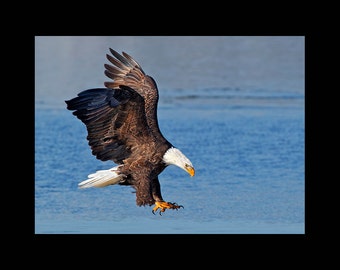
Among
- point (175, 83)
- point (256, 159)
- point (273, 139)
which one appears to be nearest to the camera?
point (256, 159)

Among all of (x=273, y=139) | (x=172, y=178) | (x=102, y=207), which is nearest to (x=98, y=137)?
(x=102, y=207)

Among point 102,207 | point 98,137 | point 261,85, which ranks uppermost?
point 261,85

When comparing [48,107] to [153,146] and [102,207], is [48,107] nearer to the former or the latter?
[102,207]

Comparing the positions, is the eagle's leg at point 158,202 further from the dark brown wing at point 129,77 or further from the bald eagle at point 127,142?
the dark brown wing at point 129,77

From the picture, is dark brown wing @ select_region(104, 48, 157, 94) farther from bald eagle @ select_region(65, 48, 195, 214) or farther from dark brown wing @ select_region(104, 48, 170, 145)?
bald eagle @ select_region(65, 48, 195, 214)

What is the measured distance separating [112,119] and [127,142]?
22 centimetres

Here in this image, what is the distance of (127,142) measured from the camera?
22.6 feet

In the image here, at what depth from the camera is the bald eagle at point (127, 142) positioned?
6.62 meters

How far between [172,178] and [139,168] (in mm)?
1721

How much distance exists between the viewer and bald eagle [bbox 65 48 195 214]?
662 cm

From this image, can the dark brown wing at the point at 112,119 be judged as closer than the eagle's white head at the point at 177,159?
Yes

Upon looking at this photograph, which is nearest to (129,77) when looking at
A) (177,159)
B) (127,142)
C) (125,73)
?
(125,73)

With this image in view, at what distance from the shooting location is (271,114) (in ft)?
35.8

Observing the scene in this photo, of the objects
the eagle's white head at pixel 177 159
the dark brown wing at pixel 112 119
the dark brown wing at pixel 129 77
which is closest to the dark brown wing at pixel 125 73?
the dark brown wing at pixel 129 77
